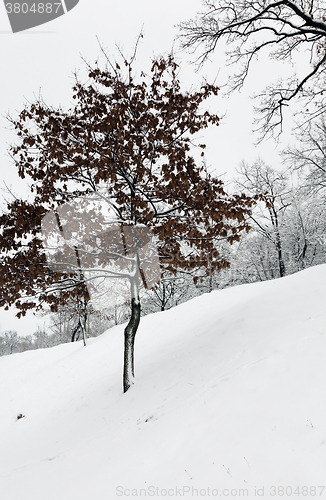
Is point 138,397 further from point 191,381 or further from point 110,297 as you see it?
point 110,297

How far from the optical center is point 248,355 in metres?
4.76

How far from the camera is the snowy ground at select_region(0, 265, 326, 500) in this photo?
2526mm

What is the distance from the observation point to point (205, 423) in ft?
11.1

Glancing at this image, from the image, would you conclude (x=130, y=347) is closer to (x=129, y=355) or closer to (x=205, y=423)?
(x=129, y=355)

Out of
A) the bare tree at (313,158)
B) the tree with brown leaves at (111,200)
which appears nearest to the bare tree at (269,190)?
the bare tree at (313,158)

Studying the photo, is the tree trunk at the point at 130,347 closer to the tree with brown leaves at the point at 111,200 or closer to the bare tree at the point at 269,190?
the tree with brown leaves at the point at 111,200

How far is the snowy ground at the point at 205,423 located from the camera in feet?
8.29

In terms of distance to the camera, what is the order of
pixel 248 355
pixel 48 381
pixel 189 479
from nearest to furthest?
1. pixel 189 479
2. pixel 248 355
3. pixel 48 381

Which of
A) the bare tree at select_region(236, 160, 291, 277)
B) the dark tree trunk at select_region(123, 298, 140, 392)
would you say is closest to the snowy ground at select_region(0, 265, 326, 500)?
the dark tree trunk at select_region(123, 298, 140, 392)

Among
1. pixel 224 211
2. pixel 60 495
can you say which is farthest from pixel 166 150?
pixel 60 495

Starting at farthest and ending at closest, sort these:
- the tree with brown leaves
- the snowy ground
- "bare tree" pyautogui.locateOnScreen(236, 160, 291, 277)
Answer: "bare tree" pyautogui.locateOnScreen(236, 160, 291, 277)
the tree with brown leaves
the snowy ground

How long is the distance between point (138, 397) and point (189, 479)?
3.48 meters

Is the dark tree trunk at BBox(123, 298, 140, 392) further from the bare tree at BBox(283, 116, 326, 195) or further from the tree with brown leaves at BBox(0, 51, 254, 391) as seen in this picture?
the bare tree at BBox(283, 116, 326, 195)

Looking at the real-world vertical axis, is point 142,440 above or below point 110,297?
below
